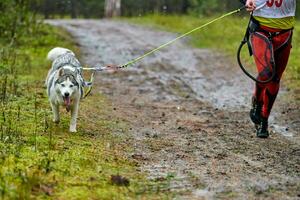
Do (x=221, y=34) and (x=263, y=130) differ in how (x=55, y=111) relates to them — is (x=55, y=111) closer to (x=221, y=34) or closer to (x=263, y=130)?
(x=263, y=130)

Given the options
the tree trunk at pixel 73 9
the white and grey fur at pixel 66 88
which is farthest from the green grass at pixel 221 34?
the tree trunk at pixel 73 9

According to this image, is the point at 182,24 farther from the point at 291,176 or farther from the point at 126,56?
the point at 291,176

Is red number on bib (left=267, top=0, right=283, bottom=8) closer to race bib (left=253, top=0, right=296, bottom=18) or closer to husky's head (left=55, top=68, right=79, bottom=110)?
race bib (left=253, top=0, right=296, bottom=18)

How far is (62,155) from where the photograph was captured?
19.1 ft

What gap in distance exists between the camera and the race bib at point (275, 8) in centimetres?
718

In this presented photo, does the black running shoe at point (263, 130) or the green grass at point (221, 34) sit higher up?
the green grass at point (221, 34)

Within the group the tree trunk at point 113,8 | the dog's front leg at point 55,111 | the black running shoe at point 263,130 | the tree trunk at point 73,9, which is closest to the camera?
the dog's front leg at point 55,111

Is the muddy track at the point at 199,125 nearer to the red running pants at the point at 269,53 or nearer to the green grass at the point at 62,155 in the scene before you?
the green grass at the point at 62,155

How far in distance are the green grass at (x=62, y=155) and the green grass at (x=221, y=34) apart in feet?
17.0

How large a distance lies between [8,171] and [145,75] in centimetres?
808

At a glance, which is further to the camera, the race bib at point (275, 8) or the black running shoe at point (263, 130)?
the black running shoe at point (263, 130)

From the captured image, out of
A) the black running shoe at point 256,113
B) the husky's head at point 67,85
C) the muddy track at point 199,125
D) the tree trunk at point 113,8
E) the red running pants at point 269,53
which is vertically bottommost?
the muddy track at point 199,125

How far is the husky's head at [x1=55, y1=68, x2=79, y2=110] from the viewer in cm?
696

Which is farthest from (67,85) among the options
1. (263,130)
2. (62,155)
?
(263,130)
